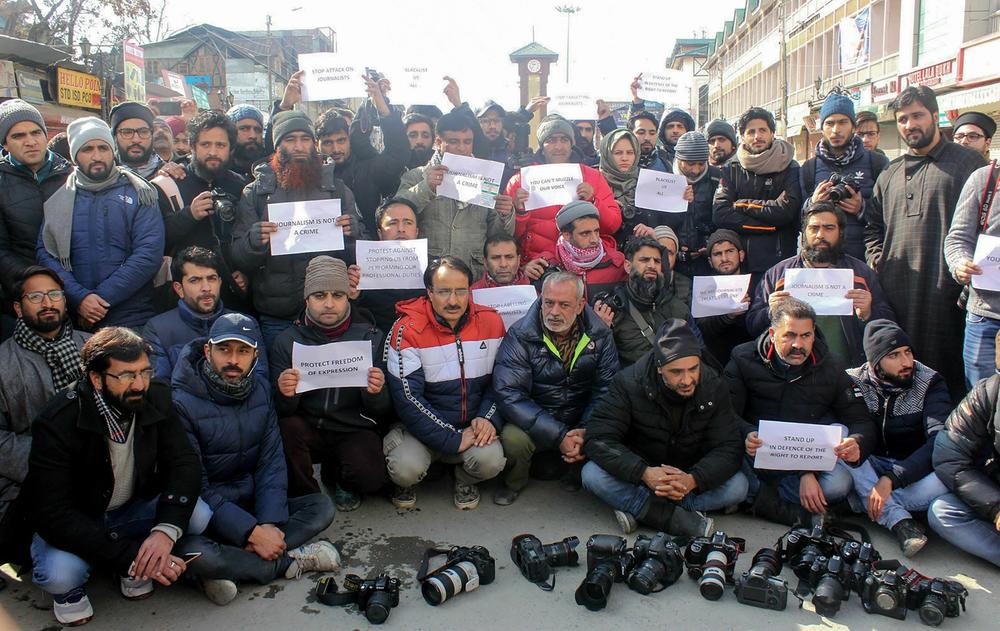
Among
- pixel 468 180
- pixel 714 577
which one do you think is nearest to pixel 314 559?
pixel 714 577

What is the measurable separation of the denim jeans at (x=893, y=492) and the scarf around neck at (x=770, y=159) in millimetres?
2450

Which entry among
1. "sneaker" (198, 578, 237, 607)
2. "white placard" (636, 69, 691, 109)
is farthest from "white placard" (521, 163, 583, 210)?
"sneaker" (198, 578, 237, 607)

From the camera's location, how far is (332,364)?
4551 millimetres

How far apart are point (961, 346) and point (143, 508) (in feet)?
17.4

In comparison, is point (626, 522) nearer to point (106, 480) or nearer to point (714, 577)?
point (714, 577)

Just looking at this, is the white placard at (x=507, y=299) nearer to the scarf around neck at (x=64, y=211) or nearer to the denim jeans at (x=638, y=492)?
the denim jeans at (x=638, y=492)

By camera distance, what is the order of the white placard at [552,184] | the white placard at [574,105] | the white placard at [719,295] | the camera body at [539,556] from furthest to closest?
the white placard at [574,105] < the white placard at [552,184] < the white placard at [719,295] < the camera body at [539,556]

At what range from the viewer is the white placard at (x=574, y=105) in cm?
726

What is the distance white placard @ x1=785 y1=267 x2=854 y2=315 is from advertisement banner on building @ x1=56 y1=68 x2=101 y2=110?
16.7 meters

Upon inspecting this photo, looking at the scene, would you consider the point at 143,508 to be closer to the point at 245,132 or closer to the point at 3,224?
the point at 3,224

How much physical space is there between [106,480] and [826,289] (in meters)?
4.40

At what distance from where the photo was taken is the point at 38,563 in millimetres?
3461

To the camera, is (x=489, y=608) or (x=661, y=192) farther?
(x=661, y=192)

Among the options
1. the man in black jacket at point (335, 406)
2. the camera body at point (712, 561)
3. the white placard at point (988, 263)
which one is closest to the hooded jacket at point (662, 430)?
the camera body at point (712, 561)
